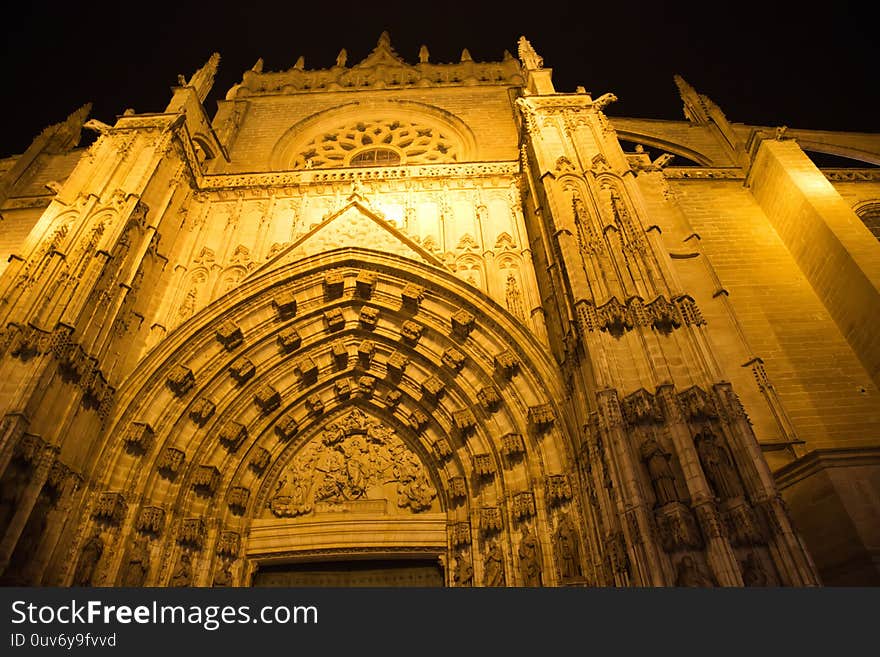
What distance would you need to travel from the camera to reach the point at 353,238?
984 cm

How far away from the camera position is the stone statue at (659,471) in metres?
5.20

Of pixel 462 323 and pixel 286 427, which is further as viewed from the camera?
pixel 286 427

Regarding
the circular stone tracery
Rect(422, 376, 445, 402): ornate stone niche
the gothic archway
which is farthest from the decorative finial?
Rect(422, 376, 445, 402): ornate stone niche

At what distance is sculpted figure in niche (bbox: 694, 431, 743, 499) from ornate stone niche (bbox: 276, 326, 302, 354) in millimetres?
5904

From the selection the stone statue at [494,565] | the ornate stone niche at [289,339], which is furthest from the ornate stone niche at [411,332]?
the stone statue at [494,565]

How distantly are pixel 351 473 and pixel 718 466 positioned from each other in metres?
5.09

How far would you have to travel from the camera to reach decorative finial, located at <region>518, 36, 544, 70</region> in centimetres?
1153

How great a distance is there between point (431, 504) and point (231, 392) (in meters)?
3.32

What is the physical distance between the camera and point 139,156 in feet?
31.5

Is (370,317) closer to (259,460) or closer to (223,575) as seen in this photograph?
(259,460)

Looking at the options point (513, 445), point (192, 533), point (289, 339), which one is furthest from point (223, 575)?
point (513, 445)

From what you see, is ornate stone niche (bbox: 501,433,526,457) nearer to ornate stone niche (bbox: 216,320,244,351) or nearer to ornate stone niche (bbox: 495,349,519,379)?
ornate stone niche (bbox: 495,349,519,379)

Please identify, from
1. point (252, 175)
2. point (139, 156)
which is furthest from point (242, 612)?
point (252, 175)

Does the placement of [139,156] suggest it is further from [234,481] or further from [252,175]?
[234,481]
